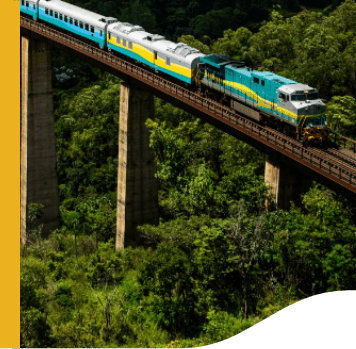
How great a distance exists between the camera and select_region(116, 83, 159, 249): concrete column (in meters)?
47.2

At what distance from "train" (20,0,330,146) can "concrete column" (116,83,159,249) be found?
3.09 meters

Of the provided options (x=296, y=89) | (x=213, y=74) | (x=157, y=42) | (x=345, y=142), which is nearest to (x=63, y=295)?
(x=213, y=74)

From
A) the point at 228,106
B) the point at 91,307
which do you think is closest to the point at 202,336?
the point at 91,307

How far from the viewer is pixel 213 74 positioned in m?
41.6

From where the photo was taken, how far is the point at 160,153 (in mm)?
44781

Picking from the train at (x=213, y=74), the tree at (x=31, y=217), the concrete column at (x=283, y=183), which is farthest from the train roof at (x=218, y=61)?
the tree at (x=31, y=217)

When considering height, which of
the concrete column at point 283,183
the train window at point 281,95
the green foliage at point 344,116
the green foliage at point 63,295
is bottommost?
the green foliage at point 63,295

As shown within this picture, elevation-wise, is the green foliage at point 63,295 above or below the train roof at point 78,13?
below

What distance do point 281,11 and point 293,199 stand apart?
54287mm

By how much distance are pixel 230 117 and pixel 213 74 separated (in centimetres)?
518

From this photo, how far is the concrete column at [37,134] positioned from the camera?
53.6 metres

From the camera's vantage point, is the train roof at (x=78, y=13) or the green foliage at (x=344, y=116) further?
the train roof at (x=78, y=13)

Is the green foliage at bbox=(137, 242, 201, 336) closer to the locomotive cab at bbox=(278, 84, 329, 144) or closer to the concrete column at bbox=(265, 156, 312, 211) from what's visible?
the concrete column at bbox=(265, 156, 312, 211)

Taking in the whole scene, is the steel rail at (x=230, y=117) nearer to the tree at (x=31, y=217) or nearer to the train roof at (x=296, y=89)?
the train roof at (x=296, y=89)
